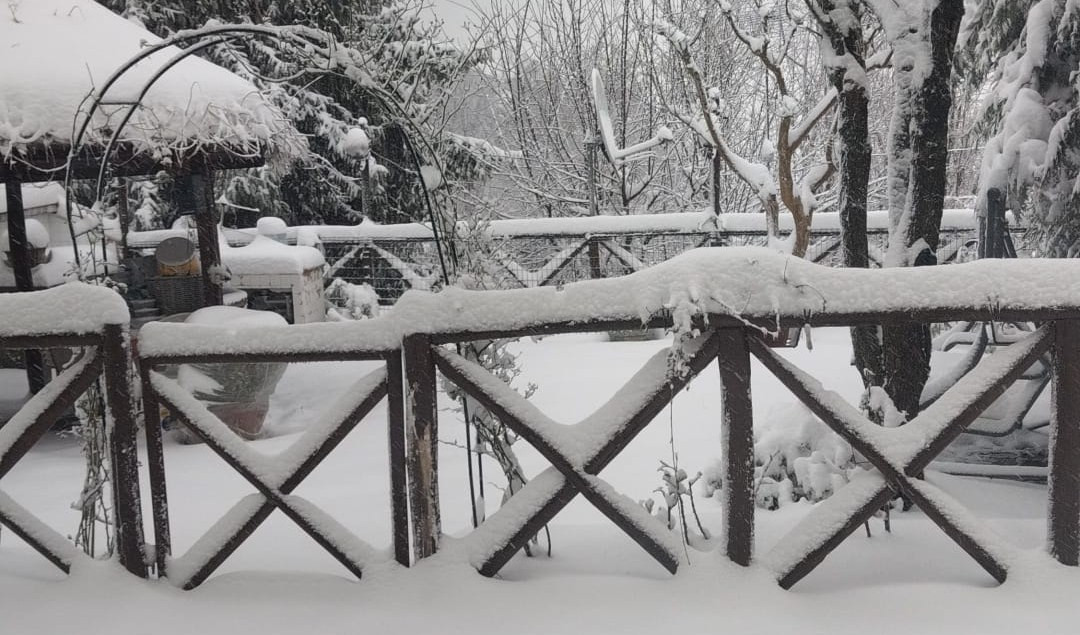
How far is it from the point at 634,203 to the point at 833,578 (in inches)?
363

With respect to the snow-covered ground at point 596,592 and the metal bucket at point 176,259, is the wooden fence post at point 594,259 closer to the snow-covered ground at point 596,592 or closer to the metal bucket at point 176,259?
the metal bucket at point 176,259

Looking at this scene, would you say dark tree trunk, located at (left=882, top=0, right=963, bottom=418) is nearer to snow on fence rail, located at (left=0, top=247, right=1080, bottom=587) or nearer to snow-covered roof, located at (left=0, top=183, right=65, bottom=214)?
snow on fence rail, located at (left=0, top=247, right=1080, bottom=587)

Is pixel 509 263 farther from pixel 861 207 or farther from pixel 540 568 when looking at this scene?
pixel 540 568

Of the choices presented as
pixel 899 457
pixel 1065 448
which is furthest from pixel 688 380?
pixel 1065 448

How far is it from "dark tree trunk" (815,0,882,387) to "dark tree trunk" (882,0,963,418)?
0.16 meters

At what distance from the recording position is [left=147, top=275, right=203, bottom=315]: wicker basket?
5.96 metres

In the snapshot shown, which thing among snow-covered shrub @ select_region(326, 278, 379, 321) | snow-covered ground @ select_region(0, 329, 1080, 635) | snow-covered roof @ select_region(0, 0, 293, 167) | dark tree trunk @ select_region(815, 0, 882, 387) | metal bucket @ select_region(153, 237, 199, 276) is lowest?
snow-covered ground @ select_region(0, 329, 1080, 635)

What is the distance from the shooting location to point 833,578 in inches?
94.1

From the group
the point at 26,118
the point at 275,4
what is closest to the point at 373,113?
the point at 275,4

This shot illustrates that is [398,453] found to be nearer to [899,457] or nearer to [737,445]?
[737,445]

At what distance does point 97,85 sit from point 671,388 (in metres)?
4.19

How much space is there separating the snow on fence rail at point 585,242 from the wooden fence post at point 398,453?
4.93 m

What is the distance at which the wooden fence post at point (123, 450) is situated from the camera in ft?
8.00

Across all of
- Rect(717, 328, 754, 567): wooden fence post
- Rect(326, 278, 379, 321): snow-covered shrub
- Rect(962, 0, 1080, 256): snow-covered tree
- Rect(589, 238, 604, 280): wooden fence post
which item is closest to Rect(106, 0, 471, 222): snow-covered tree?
Rect(326, 278, 379, 321): snow-covered shrub
